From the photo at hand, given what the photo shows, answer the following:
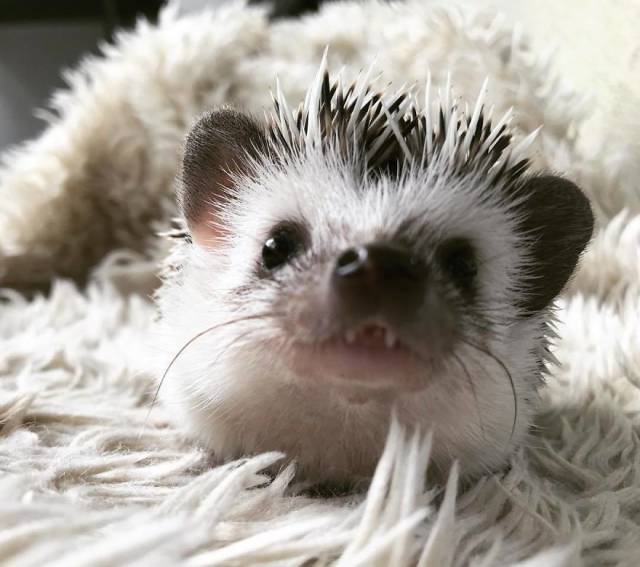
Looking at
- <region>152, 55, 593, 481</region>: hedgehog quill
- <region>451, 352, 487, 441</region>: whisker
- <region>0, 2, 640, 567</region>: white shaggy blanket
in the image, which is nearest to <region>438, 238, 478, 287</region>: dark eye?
<region>152, 55, 593, 481</region>: hedgehog quill

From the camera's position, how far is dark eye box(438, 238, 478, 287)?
2.68 ft

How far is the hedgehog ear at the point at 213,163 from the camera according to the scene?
96cm

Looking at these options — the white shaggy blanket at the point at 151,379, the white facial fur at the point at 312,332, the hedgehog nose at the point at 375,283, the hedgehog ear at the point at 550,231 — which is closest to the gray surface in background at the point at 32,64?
the white shaggy blanket at the point at 151,379

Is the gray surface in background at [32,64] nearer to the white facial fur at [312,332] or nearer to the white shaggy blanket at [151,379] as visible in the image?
the white shaggy blanket at [151,379]

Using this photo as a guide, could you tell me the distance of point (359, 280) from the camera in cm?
64

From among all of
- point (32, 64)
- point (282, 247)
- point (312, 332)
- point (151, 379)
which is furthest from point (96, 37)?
point (312, 332)

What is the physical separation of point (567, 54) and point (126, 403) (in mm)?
1246

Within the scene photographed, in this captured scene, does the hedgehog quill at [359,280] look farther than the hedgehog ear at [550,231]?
No

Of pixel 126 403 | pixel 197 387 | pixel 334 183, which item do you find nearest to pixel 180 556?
pixel 197 387

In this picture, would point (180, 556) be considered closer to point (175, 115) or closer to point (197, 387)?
point (197, 387)

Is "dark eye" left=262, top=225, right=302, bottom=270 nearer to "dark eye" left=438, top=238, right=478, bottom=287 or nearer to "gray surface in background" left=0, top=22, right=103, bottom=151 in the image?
"dark eye" left=438, top=238, right=478, bottom=287

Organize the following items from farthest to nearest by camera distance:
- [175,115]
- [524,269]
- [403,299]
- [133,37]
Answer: [133,37] → [175,115] → [524,269] → [403,299]

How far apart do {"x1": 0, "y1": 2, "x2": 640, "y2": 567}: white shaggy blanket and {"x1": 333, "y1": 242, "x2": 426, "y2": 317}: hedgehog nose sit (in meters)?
0.13

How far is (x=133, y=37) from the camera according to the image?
190 cm
